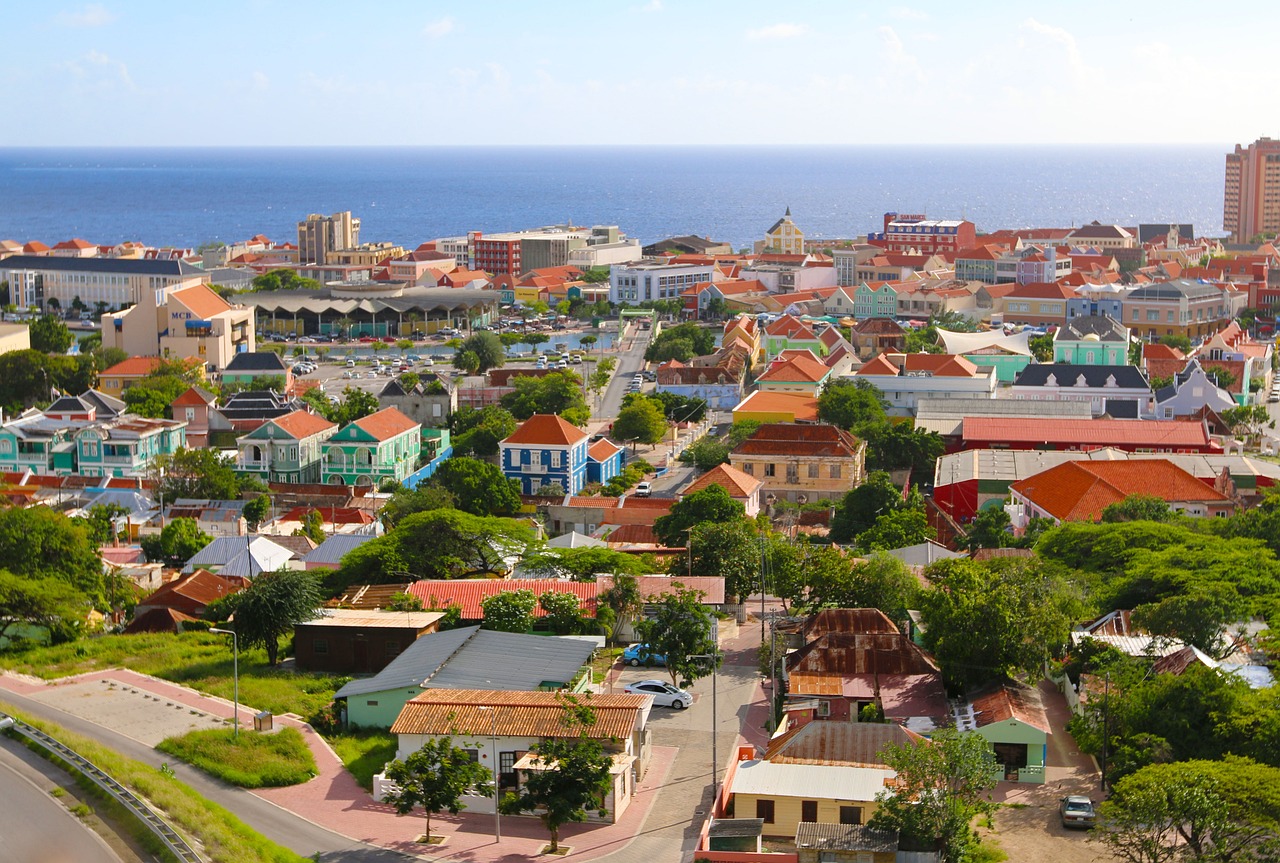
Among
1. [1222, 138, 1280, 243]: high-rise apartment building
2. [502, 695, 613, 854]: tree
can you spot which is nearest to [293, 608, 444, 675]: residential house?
[502, 695, 613, 854]: tree

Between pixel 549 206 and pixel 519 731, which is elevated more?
pixel 549 206

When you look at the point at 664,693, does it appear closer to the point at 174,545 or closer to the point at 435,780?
the point at 435,780

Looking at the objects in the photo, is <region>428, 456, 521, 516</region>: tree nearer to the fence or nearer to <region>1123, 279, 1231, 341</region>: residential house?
the fence

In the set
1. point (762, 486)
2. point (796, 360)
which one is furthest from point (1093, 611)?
point (796, 360)

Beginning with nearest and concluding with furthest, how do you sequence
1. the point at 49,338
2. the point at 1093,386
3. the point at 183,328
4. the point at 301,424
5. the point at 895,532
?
the point at 895,532 < the point at 301,424 < the point at 1093,386 < the point at 183,328 < the point at 49,338

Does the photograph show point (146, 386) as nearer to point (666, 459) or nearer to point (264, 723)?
point (666, 459)

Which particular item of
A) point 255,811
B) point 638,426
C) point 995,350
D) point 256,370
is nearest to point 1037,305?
point 995,350
